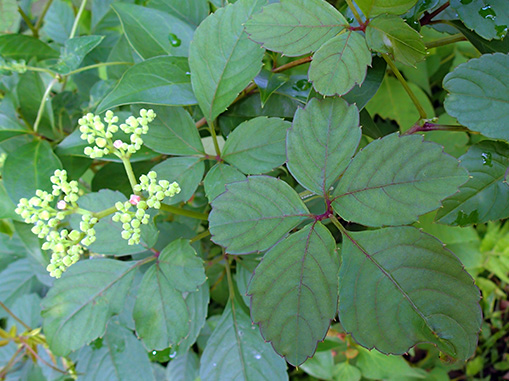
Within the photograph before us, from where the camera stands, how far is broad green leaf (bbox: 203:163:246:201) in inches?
25.6

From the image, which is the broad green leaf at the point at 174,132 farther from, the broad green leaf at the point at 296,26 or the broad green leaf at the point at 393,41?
the broad green leaf at the point at 393,41

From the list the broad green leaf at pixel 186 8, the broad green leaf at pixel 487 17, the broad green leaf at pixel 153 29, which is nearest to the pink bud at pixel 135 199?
the broad green leaf at pixel 153 29

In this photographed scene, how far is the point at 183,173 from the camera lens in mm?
702

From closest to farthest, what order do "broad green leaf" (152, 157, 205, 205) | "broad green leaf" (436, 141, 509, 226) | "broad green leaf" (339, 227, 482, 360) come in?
"broad green leaf" (339, 227, 482, 360) < "broad green leaf" (436, 141, 509, 226) < "broad green leaf" (152, 157, 205, 205)

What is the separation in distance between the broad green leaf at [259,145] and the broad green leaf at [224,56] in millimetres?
68

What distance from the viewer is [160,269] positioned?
717 mm

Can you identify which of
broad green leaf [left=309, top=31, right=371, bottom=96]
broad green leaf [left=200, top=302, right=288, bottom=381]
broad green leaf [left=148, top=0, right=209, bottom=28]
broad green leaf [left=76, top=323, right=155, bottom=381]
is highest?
broad green leaf [left=309, top=31, right=371, bottom=96]

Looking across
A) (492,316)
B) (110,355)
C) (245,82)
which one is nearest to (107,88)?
(245,82)

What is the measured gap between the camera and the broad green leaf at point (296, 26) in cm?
54

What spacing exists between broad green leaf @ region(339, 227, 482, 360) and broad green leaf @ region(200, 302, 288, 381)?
13.1 inches

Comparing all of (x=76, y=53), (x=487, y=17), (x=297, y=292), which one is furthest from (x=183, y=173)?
(x=487, y=17)

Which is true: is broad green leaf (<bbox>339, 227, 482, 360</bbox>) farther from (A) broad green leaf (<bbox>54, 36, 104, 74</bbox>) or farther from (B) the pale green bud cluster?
(A) broad green leaf (<bbox>54, 36, 104, 74</bbox>)

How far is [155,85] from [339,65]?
1.13 feet

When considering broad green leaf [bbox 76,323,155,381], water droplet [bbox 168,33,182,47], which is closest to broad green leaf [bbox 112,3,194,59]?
water droplet [bbox 168,33,182,47]
